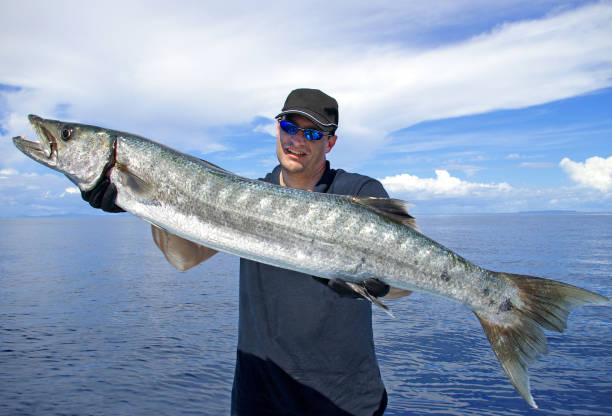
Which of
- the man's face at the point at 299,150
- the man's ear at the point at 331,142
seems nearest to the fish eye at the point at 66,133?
the man's face at the point at 299,150

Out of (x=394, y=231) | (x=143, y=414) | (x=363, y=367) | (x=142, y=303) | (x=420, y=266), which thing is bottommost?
(x=143, y=414)

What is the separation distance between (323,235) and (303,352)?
1125mm

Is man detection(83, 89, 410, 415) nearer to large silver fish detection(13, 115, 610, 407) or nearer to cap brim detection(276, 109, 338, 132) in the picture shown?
large silver fish detection(13, 115, 610, 407)

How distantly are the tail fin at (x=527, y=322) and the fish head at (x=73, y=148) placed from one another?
418 centimetres

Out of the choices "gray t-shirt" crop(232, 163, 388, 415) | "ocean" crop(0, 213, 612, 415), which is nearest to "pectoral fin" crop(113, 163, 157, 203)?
"gray t-shirt" crop(232, 163, 388, 415)

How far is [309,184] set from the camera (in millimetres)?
4707

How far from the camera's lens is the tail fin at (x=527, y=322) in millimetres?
3701

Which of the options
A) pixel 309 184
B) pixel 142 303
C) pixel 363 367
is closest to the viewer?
pixel 363 367

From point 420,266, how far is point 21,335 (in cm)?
1457

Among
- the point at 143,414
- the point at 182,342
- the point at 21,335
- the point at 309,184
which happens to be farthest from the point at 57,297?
the point at 309,184

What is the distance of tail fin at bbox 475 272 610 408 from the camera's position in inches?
146

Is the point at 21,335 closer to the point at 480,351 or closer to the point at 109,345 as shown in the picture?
the point at 109,345

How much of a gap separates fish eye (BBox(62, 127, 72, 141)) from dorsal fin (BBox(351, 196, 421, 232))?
3.08 metres

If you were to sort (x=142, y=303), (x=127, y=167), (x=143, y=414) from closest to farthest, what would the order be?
(x=127, y=167), (x=143, y=414), (x=142, y=303)
